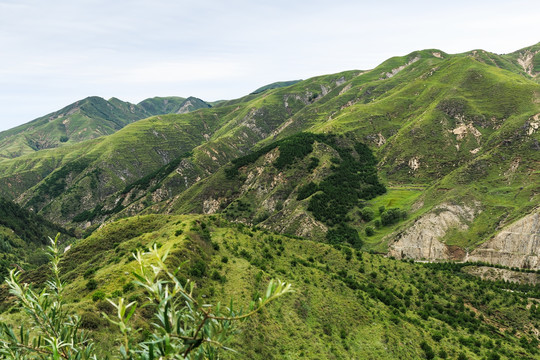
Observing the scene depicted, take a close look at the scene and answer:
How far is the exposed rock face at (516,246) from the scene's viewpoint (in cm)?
6588

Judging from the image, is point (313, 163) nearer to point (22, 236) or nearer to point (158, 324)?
point (158, 324)

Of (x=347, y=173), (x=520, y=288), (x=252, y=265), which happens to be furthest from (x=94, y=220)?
(x=520, y=288)

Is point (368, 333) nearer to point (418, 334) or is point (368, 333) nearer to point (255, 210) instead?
point (418, 334)

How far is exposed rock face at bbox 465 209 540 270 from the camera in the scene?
2594 inches

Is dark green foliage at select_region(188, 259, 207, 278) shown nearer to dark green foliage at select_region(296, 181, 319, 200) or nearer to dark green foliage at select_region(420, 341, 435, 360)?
dark green foliage at select_region(420, 341, 435, 360)

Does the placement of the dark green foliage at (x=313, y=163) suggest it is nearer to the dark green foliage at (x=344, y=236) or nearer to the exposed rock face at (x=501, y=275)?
the dark green foliage at (x=344, y=236)

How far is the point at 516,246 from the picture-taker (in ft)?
224

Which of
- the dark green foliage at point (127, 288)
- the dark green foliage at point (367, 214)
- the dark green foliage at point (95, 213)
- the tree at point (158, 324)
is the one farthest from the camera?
the dark green foliage at point (95, 213)

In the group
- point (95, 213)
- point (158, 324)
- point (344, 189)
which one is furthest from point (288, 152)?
point (95, 213)

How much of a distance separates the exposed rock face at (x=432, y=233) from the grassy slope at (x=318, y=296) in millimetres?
18197

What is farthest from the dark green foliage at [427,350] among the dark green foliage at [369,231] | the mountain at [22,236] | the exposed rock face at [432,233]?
the mountain at [22,236]

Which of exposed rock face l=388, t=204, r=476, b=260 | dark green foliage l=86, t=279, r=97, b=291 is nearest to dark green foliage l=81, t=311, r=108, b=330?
dark green foliage l=86, t=279, r=97, b=291

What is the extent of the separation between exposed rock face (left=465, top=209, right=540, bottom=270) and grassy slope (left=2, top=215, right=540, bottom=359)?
1549cm

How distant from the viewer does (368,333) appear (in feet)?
109
